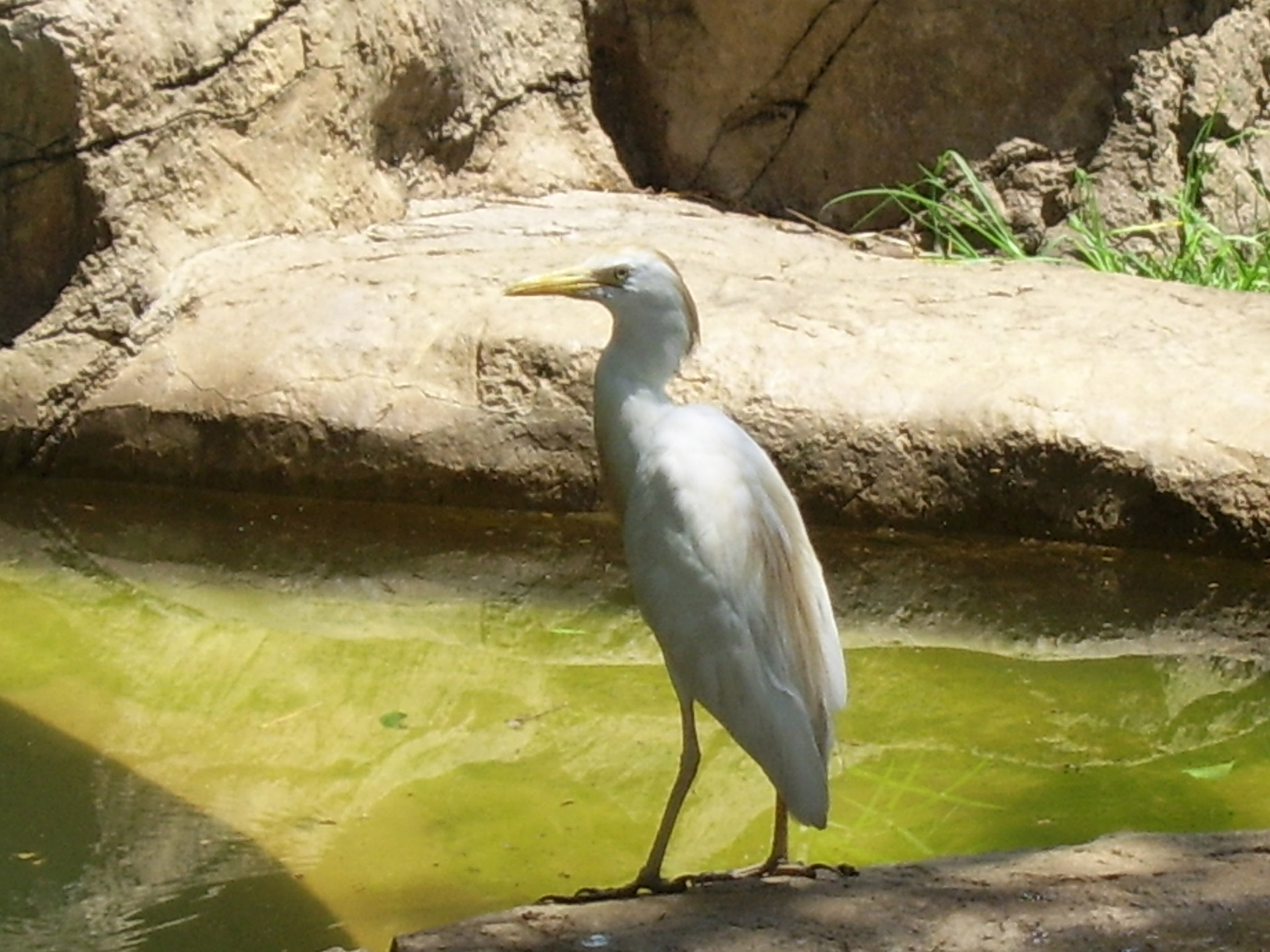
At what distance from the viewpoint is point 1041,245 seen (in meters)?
8.45

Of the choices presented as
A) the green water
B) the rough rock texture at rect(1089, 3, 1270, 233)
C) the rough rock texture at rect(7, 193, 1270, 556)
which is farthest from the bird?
the rough rock texture at rect(1089, 3, 1270, 233)

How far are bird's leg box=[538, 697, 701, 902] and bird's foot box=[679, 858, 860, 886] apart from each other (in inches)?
1.3

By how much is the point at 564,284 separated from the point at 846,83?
5.19m

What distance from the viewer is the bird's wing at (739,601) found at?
11.5 feet

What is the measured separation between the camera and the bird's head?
149 inches

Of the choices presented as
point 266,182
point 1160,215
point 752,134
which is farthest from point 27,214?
point 1160,215

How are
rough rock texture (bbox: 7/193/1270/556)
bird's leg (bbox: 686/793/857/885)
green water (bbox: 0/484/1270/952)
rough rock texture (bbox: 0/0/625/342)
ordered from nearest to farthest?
bird's leg (bbox: 686/793/857/885)
green water (bbox: 0/484/1270/952)
rough rock texture (bbox: 7/193/1270/556)
rough rock texture (bbox: 0/0/625/342)

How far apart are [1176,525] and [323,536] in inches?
103

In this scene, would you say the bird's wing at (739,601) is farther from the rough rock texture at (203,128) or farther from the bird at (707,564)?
the rough rock texture at (203,128)

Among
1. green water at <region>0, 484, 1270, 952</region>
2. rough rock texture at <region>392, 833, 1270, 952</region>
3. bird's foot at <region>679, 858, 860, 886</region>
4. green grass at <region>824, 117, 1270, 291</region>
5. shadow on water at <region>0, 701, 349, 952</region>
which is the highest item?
green grass at <region>824, 117, 1270, 291</region>

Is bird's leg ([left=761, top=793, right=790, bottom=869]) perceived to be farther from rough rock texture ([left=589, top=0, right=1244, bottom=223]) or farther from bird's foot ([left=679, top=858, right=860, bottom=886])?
rough rock texture ([left=589, top=0, right=1244, bottom=223])

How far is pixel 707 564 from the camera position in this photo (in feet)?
11.7

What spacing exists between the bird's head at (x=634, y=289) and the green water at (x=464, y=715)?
1.18 metres

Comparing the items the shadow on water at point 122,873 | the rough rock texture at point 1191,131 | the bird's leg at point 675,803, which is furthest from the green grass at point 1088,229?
the shadow on water at point 122,873
